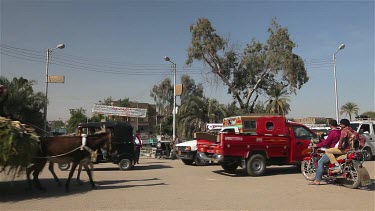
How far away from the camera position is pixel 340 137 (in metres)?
11.2

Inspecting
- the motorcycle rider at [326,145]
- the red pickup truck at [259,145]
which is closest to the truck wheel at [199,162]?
the red pickup truck at [259,145]

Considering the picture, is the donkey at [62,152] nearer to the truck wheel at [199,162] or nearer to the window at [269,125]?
the window at [269,125]

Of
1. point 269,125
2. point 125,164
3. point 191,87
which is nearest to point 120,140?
point 125,164

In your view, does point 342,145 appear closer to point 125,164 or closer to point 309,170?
point 309,170

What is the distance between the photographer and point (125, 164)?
55.4ft

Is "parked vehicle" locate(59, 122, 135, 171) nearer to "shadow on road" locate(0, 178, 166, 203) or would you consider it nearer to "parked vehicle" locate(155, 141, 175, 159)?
"shadow on road" locate(0, 178, 166, 203)

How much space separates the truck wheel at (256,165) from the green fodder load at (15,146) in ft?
25.9

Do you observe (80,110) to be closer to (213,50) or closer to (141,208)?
(213,50)

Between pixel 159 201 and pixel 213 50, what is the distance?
30.3 metres

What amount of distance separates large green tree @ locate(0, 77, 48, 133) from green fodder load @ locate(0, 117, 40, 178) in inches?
949

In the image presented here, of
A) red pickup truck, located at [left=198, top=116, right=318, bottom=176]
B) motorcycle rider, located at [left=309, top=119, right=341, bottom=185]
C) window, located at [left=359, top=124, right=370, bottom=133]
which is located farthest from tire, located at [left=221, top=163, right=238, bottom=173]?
window, located at [left=359, top=124, right=370, bottom=133]

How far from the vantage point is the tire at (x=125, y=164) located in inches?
661

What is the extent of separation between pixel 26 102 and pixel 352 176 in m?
28.4

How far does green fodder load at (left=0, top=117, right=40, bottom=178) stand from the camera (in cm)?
853
